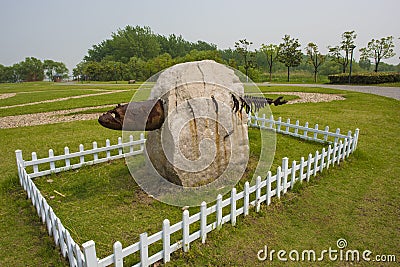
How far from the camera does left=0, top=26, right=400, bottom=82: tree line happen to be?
1742 inches

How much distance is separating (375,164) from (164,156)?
5.24 meters

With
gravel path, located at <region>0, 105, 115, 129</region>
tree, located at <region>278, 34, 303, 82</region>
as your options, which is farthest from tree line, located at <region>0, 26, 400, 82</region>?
gravel path, located at <region>0, 105, 115, 129</region>

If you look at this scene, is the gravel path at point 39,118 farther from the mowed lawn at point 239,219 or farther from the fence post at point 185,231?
the fence post at point 185,231

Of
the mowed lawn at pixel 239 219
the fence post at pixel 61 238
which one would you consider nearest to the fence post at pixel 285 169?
the mowed lawn at pixel 239 219

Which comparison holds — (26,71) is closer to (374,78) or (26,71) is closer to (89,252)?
(374,78)

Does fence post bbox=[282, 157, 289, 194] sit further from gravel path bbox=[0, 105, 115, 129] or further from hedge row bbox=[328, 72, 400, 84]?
hedge row bbox=[328, 72, 400, 84]

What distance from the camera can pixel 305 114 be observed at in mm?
13391

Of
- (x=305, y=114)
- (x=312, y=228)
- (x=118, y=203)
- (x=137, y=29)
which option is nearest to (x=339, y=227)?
(x=312, y=228)

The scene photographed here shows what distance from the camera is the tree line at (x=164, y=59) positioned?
44.2 metres

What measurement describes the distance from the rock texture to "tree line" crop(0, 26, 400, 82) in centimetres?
3075

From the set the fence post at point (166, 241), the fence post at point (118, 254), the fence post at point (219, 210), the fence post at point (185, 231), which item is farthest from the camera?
the fence post at point (219, 210)

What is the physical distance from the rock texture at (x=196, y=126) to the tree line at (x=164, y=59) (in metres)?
30.7

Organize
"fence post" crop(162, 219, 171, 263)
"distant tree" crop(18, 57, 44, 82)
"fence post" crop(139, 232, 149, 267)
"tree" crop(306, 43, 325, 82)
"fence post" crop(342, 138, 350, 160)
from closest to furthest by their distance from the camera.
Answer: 1. "fence post" crop(139, 232, 149, 267)
2. "fence post" crop(162, 219, 171, 263)
3. "fence post" crop(342, 138, 350, 160)
4. "tree" crop(306, 43, 325, 82)
5. "distant tree" crop(18, 57, 44, 82)

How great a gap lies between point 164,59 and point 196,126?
43.0 m
